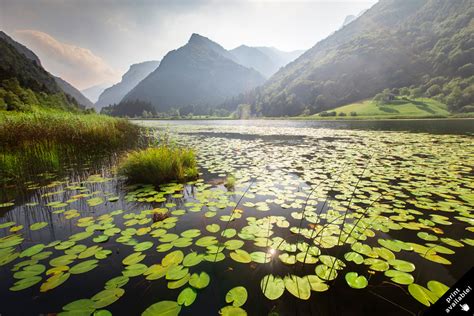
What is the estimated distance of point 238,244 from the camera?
3.22 m

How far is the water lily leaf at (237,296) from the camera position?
2.17 meters

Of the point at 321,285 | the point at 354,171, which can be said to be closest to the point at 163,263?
the point at 321,285

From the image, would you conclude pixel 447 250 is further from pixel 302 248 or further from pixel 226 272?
pixel 226 272

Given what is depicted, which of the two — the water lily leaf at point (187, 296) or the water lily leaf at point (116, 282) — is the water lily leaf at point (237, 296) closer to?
the water lily leaf at point (187, 296)

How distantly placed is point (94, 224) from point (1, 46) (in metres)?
102

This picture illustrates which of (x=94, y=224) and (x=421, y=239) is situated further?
(x=94, y=224)

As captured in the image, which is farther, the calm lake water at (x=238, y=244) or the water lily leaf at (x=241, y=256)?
the water lily leaf at (x=241, y=256)

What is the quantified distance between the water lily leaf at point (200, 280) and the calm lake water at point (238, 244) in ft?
0.16

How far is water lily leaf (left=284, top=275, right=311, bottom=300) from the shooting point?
7.46ft

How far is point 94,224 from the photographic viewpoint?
3.87 metres

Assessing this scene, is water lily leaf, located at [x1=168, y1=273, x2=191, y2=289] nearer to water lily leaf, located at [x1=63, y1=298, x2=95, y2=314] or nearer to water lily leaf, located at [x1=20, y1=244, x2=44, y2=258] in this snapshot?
water lily leaf, located at [x1=63, y1=298, x2=95, y2=314]

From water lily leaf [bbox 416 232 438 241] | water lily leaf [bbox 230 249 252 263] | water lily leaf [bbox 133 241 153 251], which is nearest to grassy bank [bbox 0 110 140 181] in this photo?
water lily leaf [bbox 133 241 153 251]

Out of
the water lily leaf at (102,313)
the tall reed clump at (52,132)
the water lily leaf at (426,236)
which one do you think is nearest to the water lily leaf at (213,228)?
the water lily leaf at (102,313)

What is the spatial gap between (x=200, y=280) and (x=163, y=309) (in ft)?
1.74
